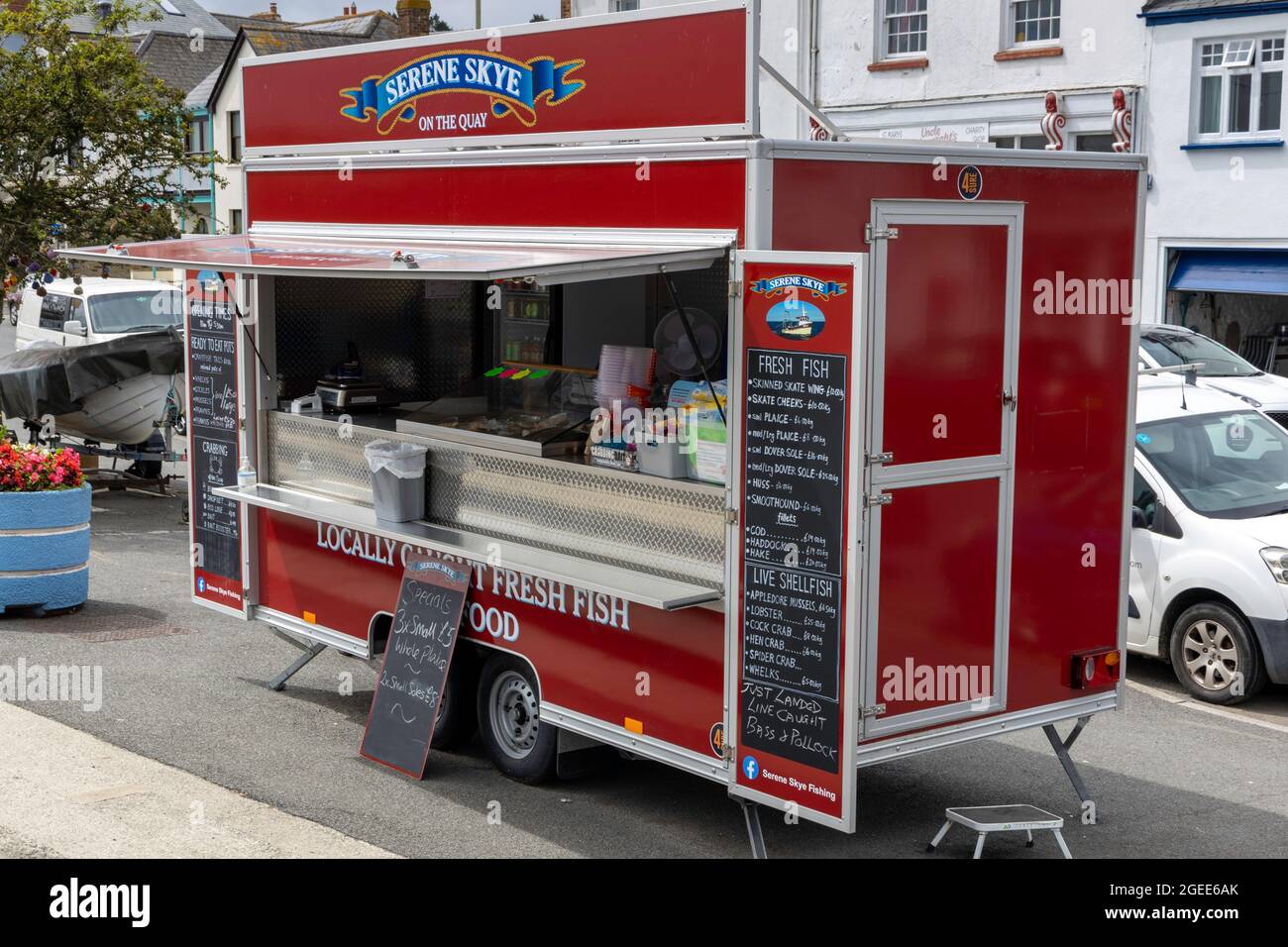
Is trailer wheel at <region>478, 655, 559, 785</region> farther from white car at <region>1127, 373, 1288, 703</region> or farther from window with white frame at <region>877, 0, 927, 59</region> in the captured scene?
window with white frame at <region>877, 0, 927, 59</region>

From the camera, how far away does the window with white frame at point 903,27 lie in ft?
81.6

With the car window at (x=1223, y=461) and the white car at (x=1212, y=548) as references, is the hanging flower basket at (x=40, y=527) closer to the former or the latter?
the white car at (x=1212, y=548)

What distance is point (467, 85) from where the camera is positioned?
7367 millimetres

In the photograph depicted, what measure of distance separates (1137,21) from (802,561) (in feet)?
62.2

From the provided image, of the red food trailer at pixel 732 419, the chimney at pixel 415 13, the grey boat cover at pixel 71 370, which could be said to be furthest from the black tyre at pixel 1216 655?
the chimney at pixel 415 13

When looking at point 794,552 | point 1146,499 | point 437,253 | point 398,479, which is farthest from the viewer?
point 1146,499

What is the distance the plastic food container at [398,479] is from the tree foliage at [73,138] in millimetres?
9219

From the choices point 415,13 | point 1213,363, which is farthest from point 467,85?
point 415,13

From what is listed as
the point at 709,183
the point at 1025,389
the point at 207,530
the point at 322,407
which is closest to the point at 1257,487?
the point at 1025,389

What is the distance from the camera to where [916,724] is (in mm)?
6121

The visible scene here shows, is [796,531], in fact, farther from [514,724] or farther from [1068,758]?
[514,724]

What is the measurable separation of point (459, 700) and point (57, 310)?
12.1 m

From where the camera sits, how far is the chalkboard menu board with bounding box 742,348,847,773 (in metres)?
5.61

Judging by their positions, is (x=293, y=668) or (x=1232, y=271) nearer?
(x=293, y=668)
